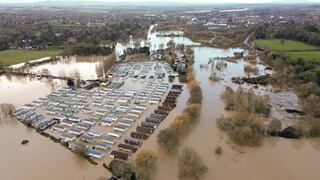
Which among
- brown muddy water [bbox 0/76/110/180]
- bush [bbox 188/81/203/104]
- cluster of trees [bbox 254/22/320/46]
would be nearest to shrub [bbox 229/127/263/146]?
bush [bbox 188/81/203/104]

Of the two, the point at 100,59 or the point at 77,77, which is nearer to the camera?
the point at 77,77

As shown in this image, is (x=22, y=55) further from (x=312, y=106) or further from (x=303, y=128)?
(x=303, y=128)

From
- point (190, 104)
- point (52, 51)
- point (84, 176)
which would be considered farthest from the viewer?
point (52, 51)

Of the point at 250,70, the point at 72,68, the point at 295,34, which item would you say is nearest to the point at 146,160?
the point at 250,70

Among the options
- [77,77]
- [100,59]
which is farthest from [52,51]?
[77,77]

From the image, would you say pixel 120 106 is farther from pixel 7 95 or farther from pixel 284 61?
pixel 284 61

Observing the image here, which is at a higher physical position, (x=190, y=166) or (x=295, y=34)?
(x=295, y=34)
